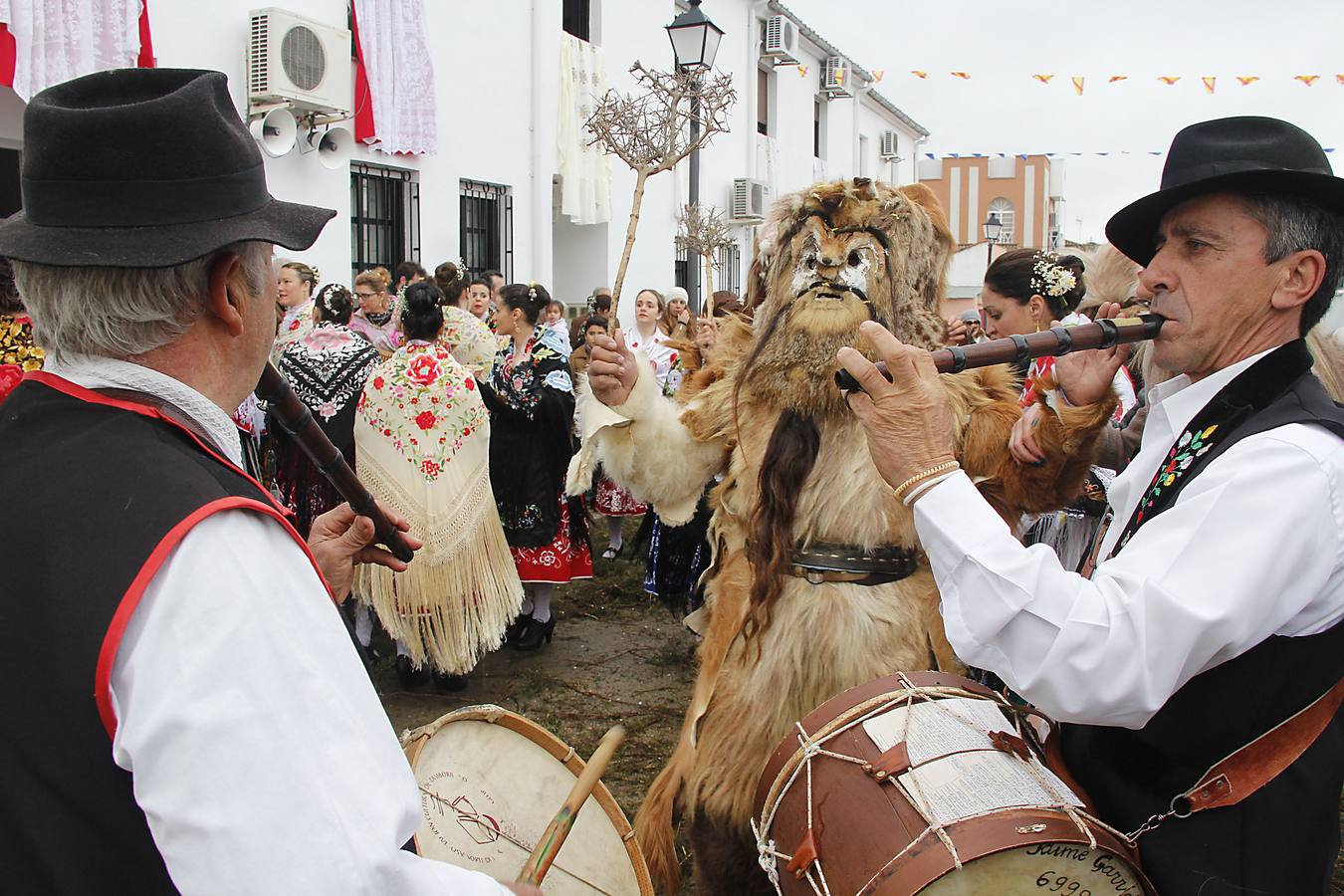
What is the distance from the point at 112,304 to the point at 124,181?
14 centimetres

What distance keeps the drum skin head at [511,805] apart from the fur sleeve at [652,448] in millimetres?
1108

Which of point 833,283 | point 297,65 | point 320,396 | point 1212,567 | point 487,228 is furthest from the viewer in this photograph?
point 487,228

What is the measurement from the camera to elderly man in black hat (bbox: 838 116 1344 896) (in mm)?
1454

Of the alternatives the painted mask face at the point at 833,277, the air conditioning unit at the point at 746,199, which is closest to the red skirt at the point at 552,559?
the painted mask face at the point at 833,277

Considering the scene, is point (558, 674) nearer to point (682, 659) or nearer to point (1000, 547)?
point (682, 659)

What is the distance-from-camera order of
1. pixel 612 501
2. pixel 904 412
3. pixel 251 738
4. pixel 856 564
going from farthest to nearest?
1. pixel 612 501
2. pixel 856 564
3. pixel 904 412
4. pixel 251 738

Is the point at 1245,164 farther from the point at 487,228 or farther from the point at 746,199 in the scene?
the point at 746,199

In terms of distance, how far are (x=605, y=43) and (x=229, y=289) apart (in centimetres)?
1305

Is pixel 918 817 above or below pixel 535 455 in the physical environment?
below

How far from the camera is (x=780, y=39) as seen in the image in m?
17.4

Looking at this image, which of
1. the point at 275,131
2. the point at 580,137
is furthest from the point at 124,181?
the point at 580,137

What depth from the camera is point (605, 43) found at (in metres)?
13.2

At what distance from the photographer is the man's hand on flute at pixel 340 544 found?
2.05 m

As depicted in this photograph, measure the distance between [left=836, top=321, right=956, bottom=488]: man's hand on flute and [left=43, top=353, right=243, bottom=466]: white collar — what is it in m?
1.03
